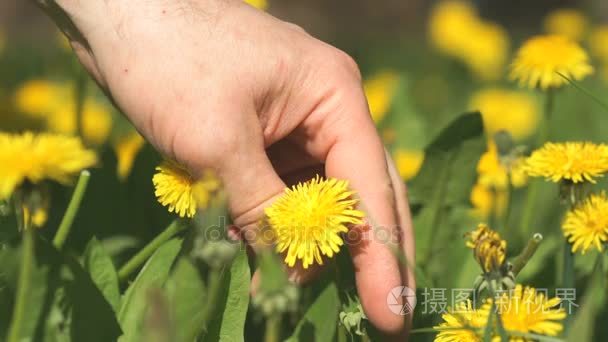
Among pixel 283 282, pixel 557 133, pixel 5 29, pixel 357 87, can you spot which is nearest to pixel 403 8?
pixel 5 29

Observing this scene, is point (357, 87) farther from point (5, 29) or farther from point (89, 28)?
point (5, 29)

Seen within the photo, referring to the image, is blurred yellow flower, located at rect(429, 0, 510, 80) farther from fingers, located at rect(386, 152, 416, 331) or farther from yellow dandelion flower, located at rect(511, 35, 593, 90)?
fingers, located at rect(386, 152, 416, 331)

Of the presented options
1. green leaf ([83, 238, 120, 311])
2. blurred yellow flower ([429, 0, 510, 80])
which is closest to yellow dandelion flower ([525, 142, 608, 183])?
green leaf ([83, 238, 120, 311])

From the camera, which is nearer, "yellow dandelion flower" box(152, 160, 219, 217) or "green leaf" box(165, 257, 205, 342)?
"green leaf" box(165, 257, 205, 342)

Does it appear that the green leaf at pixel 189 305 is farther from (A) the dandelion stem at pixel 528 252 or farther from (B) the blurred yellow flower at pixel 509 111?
(B) the blurred yellow flower at pixel 509 111

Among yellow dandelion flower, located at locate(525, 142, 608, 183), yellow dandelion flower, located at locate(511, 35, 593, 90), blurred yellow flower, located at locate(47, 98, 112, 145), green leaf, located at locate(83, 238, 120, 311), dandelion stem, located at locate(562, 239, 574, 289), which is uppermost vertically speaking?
yellow dandelion flower, located at locate(511, 35, 593, 90)

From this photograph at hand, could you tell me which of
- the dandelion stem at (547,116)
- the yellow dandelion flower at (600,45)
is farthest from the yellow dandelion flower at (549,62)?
the yellow dandelion flower at (600,45)
